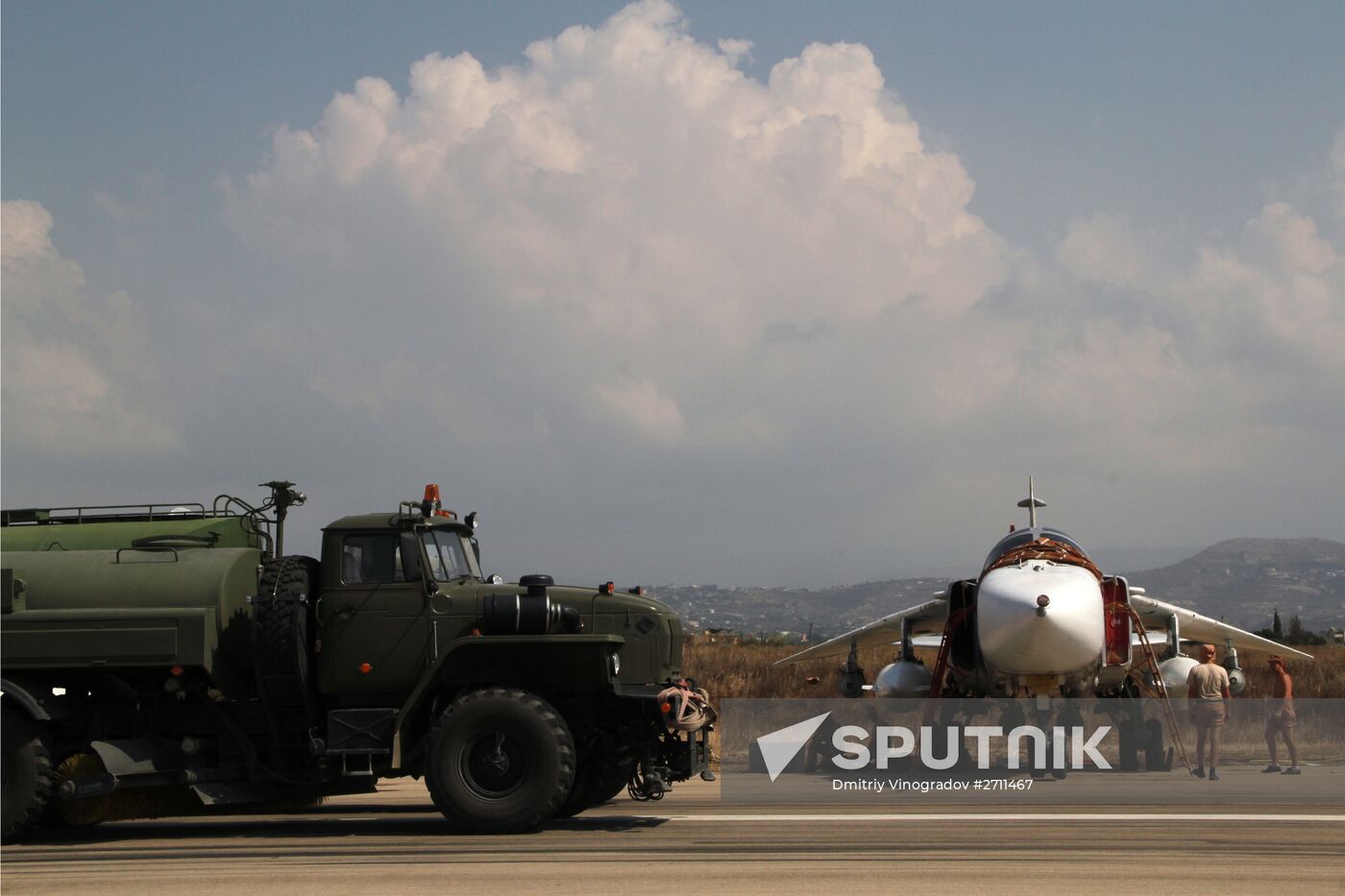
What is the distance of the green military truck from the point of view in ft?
38.8

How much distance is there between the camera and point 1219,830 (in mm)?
11992

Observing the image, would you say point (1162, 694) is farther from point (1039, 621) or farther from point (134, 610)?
point (134, 610)

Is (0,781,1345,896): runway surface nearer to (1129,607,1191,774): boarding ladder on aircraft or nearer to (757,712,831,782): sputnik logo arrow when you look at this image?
(1129,607,1191,774): boarding ladder on aircraft

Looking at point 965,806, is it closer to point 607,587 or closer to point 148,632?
point 607,587

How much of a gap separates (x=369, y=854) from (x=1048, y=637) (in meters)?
9.12

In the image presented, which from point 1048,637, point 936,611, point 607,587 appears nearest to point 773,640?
point 936,611

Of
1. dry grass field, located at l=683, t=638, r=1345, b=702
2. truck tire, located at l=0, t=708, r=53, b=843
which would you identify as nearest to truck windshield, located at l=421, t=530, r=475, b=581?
truck tire, located at l=0, t=708, r=53, b=843

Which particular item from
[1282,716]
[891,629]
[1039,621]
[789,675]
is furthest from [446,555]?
[789,675]

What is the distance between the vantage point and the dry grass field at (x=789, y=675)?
109ft

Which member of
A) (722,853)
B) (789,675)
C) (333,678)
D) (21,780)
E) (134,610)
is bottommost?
(722,853)

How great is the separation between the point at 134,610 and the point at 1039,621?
10047 millimetres

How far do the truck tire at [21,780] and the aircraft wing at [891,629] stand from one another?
14132mm

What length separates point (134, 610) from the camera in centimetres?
1211

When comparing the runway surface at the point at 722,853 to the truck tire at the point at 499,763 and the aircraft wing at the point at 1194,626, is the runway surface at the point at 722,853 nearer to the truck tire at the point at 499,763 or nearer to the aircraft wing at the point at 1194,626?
the truck tire at the point at 499,763
